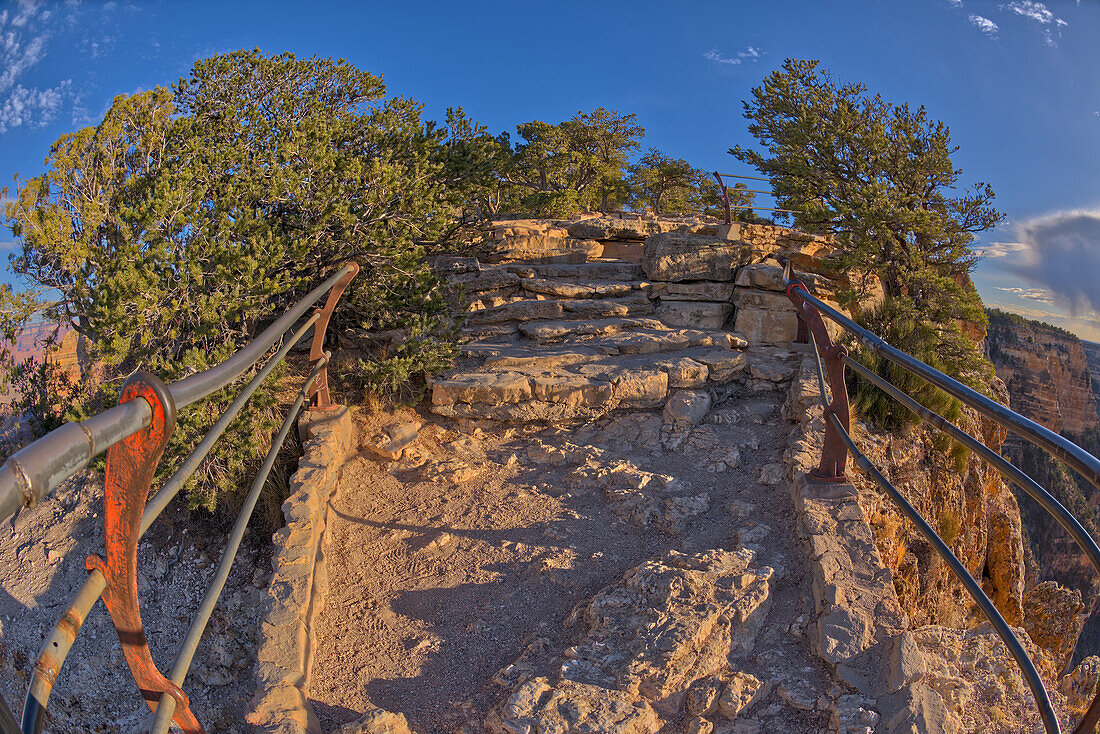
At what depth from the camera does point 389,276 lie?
6.55 meters

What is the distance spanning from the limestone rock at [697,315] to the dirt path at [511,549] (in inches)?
117

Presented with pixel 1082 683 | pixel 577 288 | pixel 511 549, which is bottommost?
pixel 1082 683

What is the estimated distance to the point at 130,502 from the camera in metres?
1.33

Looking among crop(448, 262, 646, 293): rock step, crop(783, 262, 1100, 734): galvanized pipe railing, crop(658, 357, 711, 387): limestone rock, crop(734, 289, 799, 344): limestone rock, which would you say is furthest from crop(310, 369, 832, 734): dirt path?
crop(448, 262, 646, 293): rock step

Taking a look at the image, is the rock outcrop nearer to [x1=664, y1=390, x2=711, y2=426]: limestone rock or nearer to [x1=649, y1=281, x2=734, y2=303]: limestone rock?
[x1=664, y1=390, x2=711, y2=426]: limestone rock

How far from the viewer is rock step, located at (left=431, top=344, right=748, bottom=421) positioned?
17.9 ft

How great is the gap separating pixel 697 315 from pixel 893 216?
11.6 feet

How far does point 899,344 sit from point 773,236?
5.84 m

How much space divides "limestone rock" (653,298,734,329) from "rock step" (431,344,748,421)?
6.82ft

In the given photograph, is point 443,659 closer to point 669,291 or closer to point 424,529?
point 424,529

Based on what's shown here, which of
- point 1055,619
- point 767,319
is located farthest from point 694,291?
point 1055,619

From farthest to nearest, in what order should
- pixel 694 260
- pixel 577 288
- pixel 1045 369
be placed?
1. pixel 1045 369
2. pixel 577 288
3. pixel 694 260

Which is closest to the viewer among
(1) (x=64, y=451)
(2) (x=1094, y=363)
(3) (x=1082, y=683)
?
(1) (x=64, y=451)

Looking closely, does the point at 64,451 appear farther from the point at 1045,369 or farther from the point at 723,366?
the point at 1045,369
